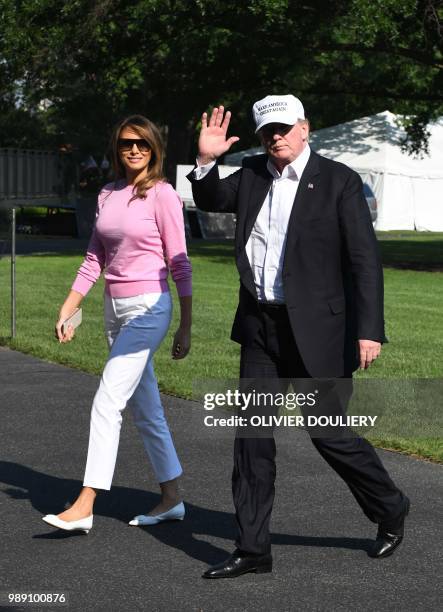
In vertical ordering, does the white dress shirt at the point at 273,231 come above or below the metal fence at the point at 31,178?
above

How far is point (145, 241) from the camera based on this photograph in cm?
593

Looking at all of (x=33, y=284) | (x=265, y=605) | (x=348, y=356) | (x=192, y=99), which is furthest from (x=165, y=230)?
(x=192, y=99)

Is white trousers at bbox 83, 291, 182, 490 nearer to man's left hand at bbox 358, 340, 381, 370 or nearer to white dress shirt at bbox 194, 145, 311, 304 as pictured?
white dress shirt at bbox 194, 145, 311, 304

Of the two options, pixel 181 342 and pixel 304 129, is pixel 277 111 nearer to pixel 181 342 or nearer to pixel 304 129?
pixel 304 129

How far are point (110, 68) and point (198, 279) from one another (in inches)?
298

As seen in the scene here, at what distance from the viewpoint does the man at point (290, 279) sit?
205 inches

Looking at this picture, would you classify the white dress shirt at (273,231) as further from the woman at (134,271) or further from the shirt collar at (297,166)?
the woman at (134,271)

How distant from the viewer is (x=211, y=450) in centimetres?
804

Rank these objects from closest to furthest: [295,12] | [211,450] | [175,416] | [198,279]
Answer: [211,450]
[175,416]
[198,279]
[295,12]

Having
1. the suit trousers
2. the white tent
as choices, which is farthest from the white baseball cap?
the white tent

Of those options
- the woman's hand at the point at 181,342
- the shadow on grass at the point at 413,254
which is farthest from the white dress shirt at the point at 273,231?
the shadow on grass at the point at 413,254

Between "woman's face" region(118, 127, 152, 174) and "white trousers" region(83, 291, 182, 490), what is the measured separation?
589mm

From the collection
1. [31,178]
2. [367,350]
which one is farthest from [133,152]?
[31,178]

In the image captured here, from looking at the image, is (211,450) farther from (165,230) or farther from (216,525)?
(165,230)
